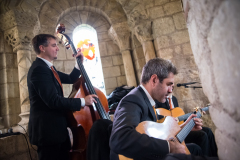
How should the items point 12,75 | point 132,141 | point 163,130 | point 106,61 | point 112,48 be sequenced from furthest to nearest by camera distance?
point 112,48, point 106,61, point 12,75, point 163,130, point 132,141

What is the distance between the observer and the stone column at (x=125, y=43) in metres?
4.02

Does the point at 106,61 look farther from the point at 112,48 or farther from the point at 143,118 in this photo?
the point at 143,118

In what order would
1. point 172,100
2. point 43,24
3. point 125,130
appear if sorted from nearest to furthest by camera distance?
point 125,130, point 172,100, point 43,24

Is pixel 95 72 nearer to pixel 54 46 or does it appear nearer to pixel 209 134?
pixel 54 46

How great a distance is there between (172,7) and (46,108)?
135 inches

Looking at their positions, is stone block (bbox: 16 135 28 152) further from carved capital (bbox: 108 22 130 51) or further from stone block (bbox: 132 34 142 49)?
stone block (bbox: 132 34 142 49)

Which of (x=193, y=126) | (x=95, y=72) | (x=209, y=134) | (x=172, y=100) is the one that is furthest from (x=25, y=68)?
(x=209, y=134)

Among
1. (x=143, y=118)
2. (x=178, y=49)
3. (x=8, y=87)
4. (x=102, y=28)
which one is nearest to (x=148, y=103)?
(x=143, y=118)

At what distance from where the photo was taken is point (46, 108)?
1.38 metres

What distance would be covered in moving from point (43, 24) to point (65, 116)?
123 inches

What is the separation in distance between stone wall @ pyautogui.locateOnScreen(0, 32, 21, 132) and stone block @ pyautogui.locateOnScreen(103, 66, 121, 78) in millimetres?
2107

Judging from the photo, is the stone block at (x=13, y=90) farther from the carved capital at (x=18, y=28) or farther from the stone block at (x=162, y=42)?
the stone block at (x=162, y=42)

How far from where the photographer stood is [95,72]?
418 centimetres

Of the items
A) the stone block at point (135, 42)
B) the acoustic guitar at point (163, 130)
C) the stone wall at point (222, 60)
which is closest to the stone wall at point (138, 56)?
the stone block at point (135, 42)
